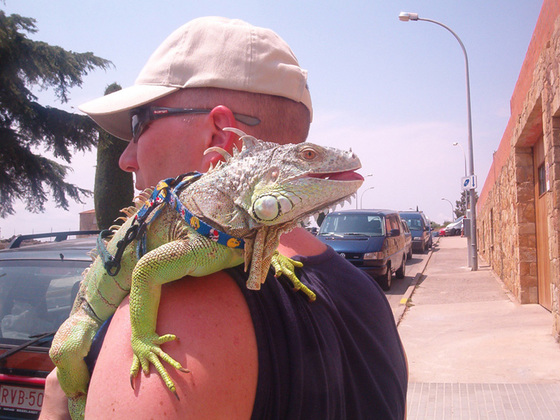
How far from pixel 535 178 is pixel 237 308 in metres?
10.1

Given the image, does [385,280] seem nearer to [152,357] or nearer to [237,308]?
[237,308]

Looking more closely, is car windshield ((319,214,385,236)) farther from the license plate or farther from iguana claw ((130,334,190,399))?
iguana claw ((130,334,190,399))

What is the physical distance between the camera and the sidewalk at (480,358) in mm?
5043

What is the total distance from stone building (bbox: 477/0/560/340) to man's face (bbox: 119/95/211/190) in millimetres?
5968

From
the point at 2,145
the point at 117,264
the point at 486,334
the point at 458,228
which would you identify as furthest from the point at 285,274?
the point at 458,228

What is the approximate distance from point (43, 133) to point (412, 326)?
71.8 feet

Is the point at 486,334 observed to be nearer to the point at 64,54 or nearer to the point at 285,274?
the point at 285,274

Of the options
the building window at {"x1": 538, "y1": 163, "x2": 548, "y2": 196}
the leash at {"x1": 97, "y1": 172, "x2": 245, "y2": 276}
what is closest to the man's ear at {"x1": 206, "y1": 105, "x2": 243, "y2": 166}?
the leash at {"x1": 97, "y1": 172, "x2": 245, "y2": 276}

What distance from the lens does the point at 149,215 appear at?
1246mm

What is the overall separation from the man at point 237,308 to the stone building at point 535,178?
5.77m

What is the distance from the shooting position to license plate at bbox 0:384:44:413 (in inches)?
133

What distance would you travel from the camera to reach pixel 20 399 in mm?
3420

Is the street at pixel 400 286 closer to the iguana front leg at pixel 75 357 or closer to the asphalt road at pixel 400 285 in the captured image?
the asphalt road at pixel 400 285

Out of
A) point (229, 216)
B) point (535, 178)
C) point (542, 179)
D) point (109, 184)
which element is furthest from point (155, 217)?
point (109, 184)
